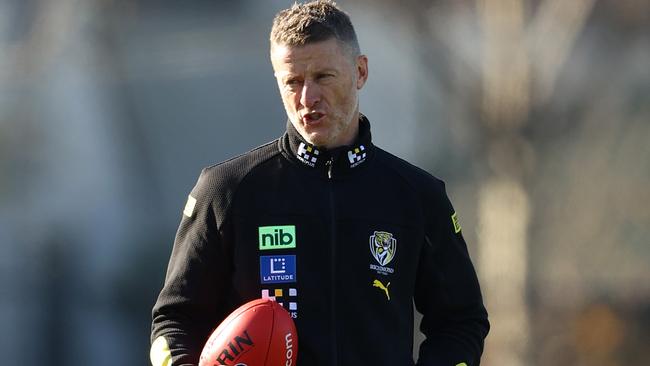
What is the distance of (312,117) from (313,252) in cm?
26

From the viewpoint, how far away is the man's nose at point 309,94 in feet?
6.36

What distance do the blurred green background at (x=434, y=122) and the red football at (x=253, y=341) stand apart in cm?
216

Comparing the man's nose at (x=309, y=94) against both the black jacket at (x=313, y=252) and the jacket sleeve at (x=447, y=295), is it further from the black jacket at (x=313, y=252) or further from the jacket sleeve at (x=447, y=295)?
the jacket sleeve at (x=447, y=295)

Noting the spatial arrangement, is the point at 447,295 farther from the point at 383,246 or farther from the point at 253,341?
the point at 253,341

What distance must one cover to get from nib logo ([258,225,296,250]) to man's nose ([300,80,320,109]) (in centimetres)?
23

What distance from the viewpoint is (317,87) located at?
6.40ft

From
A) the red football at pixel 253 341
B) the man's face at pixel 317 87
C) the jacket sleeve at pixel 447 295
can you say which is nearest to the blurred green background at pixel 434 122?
the jacket sleeve at pixel 447 295

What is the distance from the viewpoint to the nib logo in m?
1.93

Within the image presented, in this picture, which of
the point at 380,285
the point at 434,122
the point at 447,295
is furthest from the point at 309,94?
the point at 434,122

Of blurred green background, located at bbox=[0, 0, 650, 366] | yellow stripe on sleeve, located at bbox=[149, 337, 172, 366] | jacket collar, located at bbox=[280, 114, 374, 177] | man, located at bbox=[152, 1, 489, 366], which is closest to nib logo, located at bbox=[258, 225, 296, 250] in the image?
man, located at bbox=[152, 1, 489, 366]

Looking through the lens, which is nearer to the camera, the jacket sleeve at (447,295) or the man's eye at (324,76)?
the man's eye at (324,76)

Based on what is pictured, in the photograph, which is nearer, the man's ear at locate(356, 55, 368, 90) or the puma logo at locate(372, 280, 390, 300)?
the puma logo at locate(372, 280, 390, 300)

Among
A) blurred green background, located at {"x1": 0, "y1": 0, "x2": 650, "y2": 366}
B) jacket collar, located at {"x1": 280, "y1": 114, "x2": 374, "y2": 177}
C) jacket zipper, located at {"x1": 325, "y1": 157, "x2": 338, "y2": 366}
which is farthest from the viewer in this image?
blurred green background, located at {"x1": 0, "y1": 0, "x2": 650, "y2": 366}

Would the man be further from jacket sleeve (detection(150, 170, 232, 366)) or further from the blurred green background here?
the blurred green background
